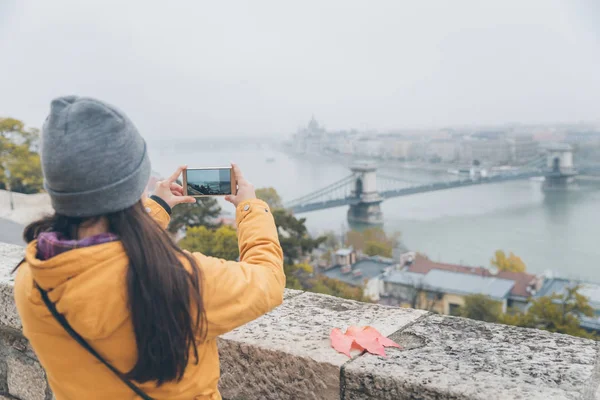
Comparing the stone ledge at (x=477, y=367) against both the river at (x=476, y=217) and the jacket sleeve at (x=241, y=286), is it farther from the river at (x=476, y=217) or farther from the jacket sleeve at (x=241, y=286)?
the river at (x=476, y=217)

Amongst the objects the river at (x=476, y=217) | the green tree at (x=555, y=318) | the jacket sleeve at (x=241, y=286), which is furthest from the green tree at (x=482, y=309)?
the jacket sleeve at (x=241, y=286)

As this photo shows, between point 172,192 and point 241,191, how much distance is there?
0.13 m

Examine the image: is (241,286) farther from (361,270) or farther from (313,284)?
(361,270)

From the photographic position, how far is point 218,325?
0.56 meters

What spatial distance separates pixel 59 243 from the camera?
20.4 inches

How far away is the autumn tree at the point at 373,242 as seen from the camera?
706 inches

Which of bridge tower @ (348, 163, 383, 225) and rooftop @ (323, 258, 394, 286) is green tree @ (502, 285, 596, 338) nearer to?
rooftop @ (323, 258, 394, 286)

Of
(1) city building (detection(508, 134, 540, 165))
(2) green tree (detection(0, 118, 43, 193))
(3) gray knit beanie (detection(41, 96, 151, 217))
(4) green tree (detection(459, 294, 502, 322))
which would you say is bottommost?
(4) green tree (detection(459, 294, 502, 322))

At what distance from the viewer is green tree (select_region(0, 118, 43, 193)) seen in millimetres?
6411

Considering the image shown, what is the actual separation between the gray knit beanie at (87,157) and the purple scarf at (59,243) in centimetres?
2

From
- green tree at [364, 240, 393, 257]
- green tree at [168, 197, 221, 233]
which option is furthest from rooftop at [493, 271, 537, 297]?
green tree at [168, 197, 221, 233]

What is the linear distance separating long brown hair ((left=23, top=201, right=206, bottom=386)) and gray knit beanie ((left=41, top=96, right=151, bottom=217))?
2 cm

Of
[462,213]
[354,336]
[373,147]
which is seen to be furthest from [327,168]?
[354,336]

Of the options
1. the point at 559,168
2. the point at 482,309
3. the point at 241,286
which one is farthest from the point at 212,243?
the point at 559,168
